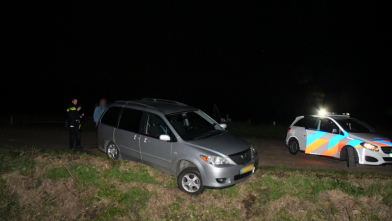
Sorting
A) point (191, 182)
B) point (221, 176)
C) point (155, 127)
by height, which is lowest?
point (191, 182)

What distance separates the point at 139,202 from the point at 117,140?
2.21 meters

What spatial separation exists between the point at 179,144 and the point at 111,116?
2820 millimetres

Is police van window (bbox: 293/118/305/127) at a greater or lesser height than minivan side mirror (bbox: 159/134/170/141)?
greater

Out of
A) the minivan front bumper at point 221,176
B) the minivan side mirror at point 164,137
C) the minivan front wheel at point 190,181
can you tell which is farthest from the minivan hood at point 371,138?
the minivan side mirror at point 164,137

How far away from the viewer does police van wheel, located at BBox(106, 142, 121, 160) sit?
792 cm

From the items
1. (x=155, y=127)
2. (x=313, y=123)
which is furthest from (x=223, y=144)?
(x=313, y=123)

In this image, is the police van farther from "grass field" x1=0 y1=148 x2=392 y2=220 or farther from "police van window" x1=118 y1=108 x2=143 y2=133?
"police van window" x1=118 y1=108 x2=143 y2=133

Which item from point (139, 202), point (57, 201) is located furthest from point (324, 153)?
point (57, 201)

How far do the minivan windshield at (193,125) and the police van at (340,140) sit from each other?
4.01 meters

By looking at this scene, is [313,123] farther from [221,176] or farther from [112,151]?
[112,151]

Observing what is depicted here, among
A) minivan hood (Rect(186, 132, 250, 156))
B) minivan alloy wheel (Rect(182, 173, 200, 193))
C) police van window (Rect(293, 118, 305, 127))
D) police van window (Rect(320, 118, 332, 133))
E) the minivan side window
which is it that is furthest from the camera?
police van window (Rect(293, 118, 305, 127))

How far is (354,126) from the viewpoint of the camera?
9.69 metres

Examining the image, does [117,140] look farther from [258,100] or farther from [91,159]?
[258,100]

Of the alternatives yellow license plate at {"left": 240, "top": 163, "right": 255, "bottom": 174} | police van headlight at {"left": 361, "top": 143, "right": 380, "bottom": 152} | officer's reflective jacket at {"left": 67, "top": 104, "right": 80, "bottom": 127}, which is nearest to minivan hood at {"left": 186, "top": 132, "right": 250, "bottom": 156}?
yellow license plate at {"left": 240, "top": 163, "right": 255, "bottom": 174}
